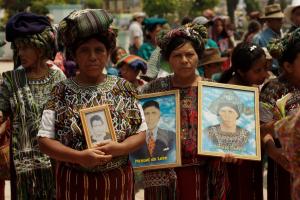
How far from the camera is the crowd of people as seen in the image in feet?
12.9

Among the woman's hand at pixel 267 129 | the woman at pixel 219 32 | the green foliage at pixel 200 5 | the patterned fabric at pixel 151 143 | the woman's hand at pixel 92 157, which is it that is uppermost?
the green foliage at pixel 200 5

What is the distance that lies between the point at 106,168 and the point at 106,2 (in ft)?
198

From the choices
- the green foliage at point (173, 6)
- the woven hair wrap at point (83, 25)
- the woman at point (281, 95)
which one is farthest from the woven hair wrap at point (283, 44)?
the green foliage at point (173, 6)

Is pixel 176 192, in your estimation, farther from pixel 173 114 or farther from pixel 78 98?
pixel 78 98

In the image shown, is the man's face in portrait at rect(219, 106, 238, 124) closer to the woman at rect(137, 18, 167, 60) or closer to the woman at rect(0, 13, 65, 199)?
the woman at rect(0, 13, 65, 199)

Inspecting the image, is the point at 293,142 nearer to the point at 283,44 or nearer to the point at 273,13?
the point at 283,44

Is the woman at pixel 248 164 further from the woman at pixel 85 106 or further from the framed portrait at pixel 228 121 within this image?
the woman at pixel 85 106

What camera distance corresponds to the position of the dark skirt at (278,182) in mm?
4730

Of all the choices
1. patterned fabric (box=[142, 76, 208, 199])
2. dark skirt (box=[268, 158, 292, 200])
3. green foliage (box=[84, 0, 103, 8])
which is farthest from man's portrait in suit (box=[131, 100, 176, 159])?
green foliage (box=[84, 0, 103, 8])

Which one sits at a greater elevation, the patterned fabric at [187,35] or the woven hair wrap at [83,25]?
the patterned fabric at [187,35]

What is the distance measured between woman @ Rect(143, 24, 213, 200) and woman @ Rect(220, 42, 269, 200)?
0.54 m

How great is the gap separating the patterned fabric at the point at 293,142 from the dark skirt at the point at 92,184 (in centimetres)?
135

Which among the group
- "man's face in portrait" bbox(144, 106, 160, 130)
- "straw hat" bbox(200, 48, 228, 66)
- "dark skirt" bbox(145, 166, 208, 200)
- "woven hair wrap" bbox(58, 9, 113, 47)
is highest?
"straw hat" bbox(200, 48, 228, 66)

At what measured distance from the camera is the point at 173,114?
4.49 meters
